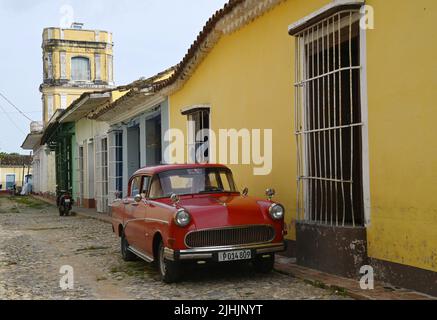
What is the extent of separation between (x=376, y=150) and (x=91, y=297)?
3702mm

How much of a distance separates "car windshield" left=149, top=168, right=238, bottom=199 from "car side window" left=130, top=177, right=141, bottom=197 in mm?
758

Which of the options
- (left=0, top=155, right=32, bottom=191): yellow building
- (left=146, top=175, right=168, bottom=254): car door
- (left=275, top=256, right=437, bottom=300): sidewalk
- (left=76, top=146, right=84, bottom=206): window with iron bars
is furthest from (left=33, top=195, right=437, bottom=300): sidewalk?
(left=0, top=155, right=32, bottom=191): yellow building

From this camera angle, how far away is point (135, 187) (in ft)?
28.2

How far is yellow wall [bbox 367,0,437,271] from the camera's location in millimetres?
5375

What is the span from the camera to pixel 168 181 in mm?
7559

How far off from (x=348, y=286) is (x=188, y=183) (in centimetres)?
268

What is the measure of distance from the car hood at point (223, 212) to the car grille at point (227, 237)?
0.08 metres

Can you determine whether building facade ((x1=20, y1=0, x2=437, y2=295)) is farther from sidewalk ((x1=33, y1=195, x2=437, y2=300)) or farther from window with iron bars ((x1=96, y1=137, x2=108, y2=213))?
window with iron bars ((x1=96, y1=137, x2=108, y2=213))

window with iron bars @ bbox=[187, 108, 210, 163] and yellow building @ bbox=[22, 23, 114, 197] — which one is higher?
yellow building @ bbox=[22, 23, 114, 197]

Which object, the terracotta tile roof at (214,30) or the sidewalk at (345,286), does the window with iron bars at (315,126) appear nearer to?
the sidewalk at (345,286)

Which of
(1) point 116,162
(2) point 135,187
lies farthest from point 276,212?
(1) point 116,162

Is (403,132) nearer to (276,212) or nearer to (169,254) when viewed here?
(276,212)

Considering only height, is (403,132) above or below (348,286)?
above

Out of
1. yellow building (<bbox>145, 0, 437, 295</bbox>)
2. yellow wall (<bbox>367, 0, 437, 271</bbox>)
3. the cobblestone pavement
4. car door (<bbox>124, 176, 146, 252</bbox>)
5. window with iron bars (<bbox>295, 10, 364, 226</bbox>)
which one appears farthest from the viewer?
car door (<bbox>124, 176, 146, 252</bbox>)
